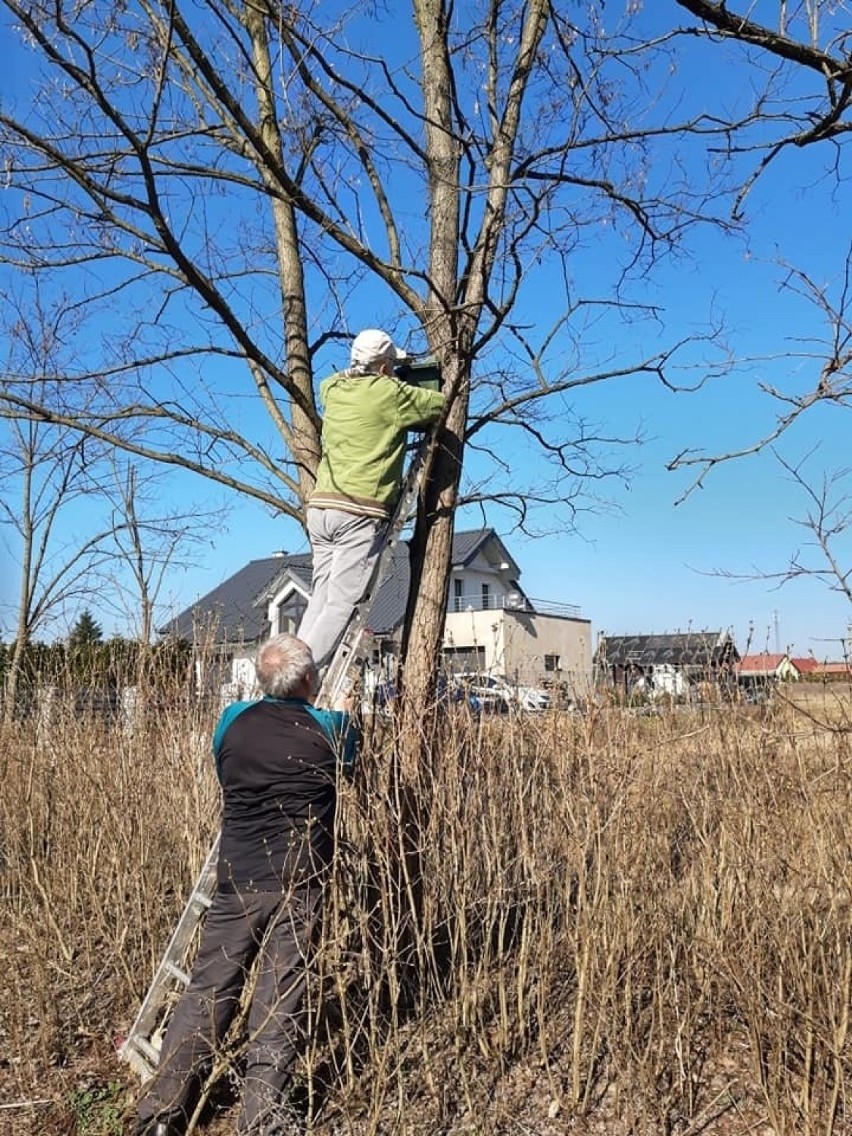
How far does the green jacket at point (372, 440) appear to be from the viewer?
13.7 feet

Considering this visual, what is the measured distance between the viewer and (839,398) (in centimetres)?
342

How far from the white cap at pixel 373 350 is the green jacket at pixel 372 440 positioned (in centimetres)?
8

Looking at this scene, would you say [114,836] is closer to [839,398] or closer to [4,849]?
[4,849]

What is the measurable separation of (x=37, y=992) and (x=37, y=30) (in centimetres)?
385

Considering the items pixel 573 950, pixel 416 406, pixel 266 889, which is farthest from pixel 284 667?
pixel 573 950

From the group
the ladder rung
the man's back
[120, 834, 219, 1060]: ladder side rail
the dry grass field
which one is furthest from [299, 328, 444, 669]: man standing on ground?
the ladder rung

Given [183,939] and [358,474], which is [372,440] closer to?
[358,474]

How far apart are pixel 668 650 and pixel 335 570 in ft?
7.83

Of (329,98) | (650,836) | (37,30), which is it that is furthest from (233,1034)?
(329,98)

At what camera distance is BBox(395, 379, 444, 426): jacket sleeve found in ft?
13.6

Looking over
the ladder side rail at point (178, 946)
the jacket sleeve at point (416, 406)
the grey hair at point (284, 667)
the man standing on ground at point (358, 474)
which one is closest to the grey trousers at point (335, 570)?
the man standing on ground at point (358, 474)

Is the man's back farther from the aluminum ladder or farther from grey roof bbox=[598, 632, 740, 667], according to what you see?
grey roof bbox=[598, 632, 740, 667]

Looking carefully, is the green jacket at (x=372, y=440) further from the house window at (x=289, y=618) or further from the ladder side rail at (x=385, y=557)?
the house window at (x=289, y=618)

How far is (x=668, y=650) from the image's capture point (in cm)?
565
